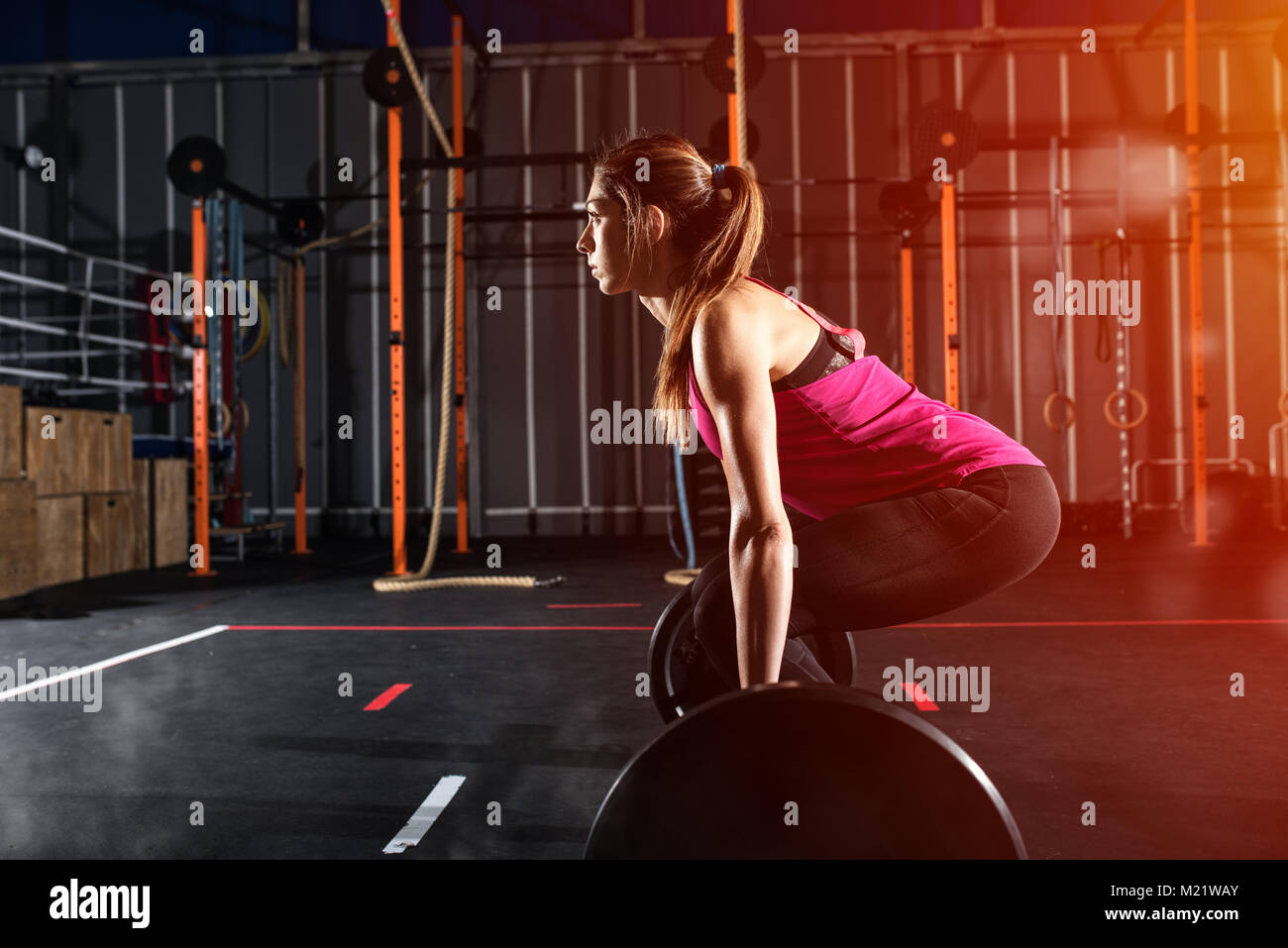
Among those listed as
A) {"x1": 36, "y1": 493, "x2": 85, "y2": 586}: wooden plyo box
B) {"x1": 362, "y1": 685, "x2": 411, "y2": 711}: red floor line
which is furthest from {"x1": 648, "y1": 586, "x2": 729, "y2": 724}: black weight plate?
{"x1": 36, "y1": 493, "x2": 85, "y2": 586}: wooden plyo box

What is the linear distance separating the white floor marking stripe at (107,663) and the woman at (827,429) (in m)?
2.53

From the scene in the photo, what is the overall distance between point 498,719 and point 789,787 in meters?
1.51

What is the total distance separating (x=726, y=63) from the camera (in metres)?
4.84

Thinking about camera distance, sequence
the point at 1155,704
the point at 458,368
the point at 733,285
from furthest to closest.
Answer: the point at 458,368
the point at 1155,704
the point at 733,285

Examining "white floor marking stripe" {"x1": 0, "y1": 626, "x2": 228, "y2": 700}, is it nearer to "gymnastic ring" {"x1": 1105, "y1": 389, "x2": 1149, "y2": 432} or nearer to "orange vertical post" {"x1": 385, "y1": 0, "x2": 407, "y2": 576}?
"orange vertical post" {"x1": 385, "y1": 0, "x2": 407, "y2": 576}

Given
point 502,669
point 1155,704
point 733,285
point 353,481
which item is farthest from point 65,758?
point 353,481

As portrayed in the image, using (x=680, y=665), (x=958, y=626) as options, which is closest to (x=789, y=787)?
(x=680, y=665)

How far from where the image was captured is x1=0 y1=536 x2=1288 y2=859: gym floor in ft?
5.61

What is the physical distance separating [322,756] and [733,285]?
1.57 meters

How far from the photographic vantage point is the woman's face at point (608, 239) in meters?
1.34

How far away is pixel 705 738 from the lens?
1100 mm

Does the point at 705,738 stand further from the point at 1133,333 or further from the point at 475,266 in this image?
the point at 1133,333

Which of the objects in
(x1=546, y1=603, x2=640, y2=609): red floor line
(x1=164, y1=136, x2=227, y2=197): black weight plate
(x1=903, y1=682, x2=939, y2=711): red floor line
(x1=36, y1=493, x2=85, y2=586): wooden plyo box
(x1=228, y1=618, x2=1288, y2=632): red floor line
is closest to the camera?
(x1=903, y1=682, x2=939, y2=711): red floor line

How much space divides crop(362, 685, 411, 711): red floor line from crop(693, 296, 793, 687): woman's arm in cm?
173
